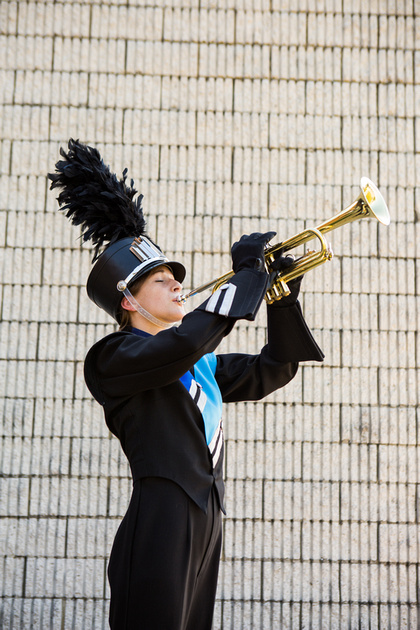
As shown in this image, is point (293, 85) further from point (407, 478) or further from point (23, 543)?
point (23, 543)

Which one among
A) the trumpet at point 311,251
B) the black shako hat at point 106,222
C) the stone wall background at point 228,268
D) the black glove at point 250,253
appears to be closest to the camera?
the black glove at point 250,253

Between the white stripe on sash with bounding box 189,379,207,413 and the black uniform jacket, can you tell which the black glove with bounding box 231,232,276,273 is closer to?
the black uniform jacket

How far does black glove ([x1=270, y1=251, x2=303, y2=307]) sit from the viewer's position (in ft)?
7.47

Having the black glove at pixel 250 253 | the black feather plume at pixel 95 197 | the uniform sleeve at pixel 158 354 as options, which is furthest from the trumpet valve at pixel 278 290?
the black feather plume at pixel 95 197

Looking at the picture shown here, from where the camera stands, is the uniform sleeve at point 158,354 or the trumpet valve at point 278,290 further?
the trumpet valve at point 278,290

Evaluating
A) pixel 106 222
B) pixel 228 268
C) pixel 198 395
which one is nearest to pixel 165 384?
pixel 198 395

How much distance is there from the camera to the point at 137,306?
2320 millimetres

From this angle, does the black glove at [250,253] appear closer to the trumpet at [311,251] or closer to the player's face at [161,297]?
the trumpet at [311,251]

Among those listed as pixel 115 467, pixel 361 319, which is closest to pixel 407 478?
pixel 361 319

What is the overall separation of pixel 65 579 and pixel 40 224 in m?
1.90

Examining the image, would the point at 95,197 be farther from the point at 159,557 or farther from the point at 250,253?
the point at 159,557

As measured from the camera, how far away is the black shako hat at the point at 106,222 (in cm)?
237

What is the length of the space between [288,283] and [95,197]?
0.73m

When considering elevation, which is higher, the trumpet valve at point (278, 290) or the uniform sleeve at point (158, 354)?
the trumpet valve at point (278, 290)
